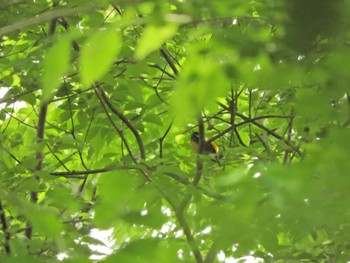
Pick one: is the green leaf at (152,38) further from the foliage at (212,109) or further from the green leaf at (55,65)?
the green leaf at (55,65)

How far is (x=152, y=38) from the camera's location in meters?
0.90

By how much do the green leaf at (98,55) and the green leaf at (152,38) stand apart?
4 cm

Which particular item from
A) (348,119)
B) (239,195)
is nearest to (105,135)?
(348,119)

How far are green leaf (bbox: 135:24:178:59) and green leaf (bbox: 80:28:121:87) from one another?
0.13ft

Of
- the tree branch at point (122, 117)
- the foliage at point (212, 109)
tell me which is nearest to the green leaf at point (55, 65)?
the foliage at point (212, 109)

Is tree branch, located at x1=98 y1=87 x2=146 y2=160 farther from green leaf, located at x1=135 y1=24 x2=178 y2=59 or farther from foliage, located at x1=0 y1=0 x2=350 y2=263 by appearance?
green leaf, located at x1=135 y1=24 x2=178 y2=59

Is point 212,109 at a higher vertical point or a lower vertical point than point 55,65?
higher

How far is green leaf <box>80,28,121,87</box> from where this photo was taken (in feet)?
2.80

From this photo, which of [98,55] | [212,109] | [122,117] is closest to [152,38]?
[98,55]

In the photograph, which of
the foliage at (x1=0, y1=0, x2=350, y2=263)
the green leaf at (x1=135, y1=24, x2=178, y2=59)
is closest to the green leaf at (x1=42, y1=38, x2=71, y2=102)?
the foliage at (x1=0, y1=0, x2=350, y2=263)

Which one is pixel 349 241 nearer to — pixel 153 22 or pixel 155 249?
pixel 155 249

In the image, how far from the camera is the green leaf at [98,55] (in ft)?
2.80

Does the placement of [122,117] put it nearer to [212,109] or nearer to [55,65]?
[212,109]

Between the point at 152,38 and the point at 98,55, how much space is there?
9cm
